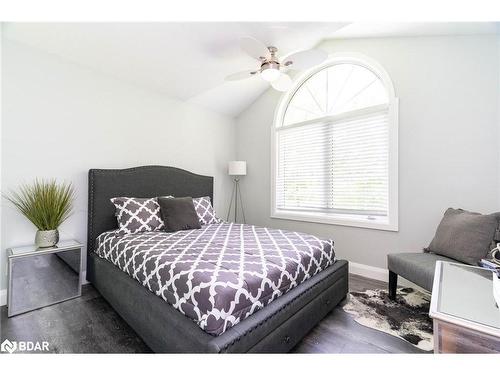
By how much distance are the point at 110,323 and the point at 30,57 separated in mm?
2622

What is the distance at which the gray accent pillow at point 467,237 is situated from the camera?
69.4 inches

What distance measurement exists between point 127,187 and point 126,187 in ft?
0.04

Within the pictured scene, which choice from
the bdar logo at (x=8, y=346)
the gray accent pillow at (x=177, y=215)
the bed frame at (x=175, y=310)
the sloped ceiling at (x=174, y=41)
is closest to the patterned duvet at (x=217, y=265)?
the bed frame at (x=175, y=310)

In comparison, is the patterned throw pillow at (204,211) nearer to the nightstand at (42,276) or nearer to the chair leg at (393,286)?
the nightstand at (42,276)

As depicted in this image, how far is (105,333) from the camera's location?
63.9 inches

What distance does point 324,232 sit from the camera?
3.16 meters

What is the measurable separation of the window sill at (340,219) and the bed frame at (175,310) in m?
0.87

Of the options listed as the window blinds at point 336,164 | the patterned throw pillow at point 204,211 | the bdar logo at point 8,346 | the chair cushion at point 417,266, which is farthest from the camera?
the patterned throw pillow at point 204,211

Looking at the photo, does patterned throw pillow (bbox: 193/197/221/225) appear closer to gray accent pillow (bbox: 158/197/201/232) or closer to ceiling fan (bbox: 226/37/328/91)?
gray accent pillow (bbox: 158/197/201/232)

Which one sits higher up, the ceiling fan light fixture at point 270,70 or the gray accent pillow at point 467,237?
the ceiling fan light fixture at point 270,70

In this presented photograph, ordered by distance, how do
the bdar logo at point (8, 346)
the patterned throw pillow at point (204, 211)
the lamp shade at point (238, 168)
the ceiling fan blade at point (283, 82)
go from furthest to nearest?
the lamp shade at point (238, 168) → the patterned throw pillow at point (204, 211) → the ceiling fan blade at point (283, 82) → the bdar logo at point (8, 346)

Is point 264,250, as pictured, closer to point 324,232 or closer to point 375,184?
point 324,232

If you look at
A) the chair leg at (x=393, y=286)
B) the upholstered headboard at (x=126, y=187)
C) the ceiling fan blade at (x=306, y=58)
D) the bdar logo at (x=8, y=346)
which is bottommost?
the bdar logo at (x=8, y=346)

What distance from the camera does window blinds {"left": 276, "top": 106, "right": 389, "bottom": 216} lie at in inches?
109
